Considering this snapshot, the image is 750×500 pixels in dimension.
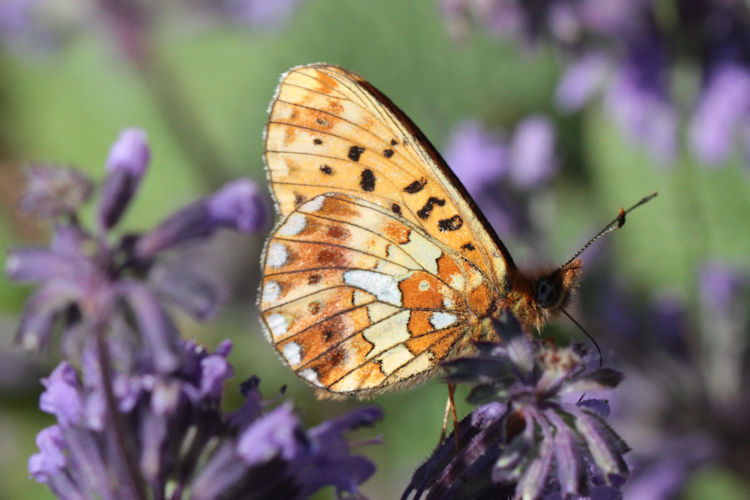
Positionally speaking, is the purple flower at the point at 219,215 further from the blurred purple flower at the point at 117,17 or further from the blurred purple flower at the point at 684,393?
the blurred purple flower at the point at 117,17

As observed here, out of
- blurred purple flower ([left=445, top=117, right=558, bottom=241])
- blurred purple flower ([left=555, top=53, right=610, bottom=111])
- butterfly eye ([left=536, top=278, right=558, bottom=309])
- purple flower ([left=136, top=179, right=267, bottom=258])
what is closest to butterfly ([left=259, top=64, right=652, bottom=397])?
butterfly eye ([left=536, top=278, right=558, bottom=309])

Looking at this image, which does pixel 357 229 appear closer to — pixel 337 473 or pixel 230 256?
pixel 337 473

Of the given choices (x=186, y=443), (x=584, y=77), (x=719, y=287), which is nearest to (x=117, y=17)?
(x=584, y=77)

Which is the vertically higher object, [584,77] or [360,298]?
[584,77]

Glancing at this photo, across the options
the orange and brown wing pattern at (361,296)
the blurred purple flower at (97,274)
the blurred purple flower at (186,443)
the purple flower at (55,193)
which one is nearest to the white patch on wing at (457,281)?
the orange and brown wing pattern at (361,296)

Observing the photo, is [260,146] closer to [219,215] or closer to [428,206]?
[428,206]

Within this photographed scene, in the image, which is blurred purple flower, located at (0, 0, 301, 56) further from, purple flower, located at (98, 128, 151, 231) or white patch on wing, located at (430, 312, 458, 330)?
white patch on wing, located at (430, 312, 458, 330)
